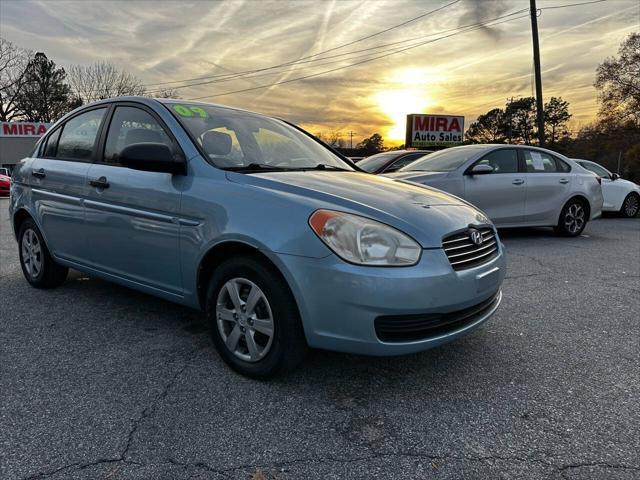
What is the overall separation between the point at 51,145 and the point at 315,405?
347 centimetres

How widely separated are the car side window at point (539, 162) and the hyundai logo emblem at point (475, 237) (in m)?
5.64

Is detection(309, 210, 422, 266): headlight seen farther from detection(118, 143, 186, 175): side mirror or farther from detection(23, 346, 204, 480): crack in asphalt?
detection(23, 346, 204, 480): crack in asphalt

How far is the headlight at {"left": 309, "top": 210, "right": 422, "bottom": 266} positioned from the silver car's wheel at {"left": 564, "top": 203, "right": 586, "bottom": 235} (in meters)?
6.88

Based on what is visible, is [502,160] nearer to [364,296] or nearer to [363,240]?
[363,240]

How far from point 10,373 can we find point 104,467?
1.22 metres

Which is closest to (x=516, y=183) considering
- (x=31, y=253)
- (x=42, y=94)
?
(x=31, y=253)

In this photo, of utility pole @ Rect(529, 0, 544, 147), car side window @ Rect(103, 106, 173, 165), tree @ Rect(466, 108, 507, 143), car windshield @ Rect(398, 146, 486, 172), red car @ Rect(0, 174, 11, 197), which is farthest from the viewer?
tree @ Rect(466, 108, 507, 143)

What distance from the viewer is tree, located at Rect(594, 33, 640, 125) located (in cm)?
3681

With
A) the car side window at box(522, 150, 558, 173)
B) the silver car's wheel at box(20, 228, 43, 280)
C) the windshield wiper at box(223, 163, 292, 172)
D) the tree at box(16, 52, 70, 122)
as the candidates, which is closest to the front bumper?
the windshield wiper at box(223, 163, 292, 172)

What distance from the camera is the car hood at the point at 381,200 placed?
250cm

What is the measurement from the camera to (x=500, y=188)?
746cm

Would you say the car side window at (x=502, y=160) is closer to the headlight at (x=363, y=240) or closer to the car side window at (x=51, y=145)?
the headlight at (x=363, y=240)

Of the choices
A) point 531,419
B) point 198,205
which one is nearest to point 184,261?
point 198,205

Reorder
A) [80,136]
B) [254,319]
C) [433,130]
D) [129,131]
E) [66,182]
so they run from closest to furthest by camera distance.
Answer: [254,319]
[129,131]
[66,182]
[80,136]
[433,130]
